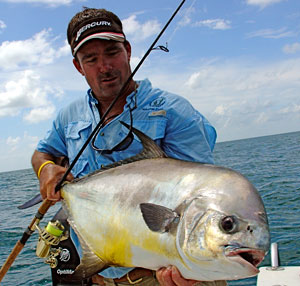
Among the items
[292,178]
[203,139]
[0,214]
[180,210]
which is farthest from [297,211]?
[0,214]

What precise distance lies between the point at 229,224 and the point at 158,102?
1135mm

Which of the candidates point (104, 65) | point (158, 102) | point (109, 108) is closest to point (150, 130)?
point (158, 102)

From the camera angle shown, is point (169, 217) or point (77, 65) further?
point (77, 65)

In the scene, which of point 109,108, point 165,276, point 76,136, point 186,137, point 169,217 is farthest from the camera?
point 76,136

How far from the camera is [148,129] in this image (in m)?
2.32

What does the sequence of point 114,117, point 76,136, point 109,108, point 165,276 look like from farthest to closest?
1. point 76,136
2. point 114,117
3. point 109,108
4. point 165,276

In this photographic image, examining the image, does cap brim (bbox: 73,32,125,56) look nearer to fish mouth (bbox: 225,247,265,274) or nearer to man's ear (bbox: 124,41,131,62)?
man's ear (bbox: 124,41,131,62)

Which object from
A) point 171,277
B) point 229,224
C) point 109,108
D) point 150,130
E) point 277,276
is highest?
point 109,108

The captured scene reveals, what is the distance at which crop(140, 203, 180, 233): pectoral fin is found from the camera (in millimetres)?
1603

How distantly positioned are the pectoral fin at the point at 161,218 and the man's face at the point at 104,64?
1065mm

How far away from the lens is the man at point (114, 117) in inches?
90.2

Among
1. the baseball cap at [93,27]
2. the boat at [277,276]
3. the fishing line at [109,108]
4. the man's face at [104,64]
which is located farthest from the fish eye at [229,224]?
the boat at [277,276]

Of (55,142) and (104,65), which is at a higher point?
(104,65)

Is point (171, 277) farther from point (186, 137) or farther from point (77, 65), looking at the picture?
point (77, 65)
